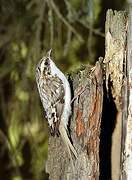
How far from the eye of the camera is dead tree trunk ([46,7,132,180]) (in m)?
2.98

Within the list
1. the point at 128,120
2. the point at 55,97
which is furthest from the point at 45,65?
the point at 128,120

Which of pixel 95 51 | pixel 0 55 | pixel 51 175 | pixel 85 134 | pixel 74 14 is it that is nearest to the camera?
pixel 85 134

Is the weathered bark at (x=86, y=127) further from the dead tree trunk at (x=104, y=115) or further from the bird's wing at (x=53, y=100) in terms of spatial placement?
the bird's wing at (x=53, y=100)

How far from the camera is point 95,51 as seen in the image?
5223 mm

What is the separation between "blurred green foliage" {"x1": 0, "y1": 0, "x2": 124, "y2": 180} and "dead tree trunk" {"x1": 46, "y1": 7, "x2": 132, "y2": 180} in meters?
1.32

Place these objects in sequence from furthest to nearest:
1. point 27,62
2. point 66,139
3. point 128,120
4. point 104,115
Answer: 1. point 27,62
2. point 104,115
3. point 66,139
4. point 128,120

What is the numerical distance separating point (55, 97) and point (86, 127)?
25.0 inches

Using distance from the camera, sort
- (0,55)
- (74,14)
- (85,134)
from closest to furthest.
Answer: (85,134) < (74,14) < (0,55)

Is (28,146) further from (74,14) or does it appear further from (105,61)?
(105,61)

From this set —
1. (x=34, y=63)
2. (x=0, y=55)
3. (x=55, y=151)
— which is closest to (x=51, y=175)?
(x=55, y=151)

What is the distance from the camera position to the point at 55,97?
11.9ft

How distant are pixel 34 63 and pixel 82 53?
2.55ft

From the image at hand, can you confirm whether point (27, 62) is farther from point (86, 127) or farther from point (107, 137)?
point (86, 127)

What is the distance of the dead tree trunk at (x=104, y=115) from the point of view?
2.98 metres
